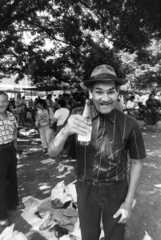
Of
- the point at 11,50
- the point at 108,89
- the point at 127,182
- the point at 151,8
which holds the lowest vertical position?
the point at 127,182

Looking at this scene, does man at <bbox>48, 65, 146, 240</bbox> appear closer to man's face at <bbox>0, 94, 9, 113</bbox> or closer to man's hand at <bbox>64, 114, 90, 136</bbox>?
man's hand at <bbox>64, 114, 90, 136</bbox>

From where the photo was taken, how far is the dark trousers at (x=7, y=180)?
295cm

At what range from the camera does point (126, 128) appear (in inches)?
56.6

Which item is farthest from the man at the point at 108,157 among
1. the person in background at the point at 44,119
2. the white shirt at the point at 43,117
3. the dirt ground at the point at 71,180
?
the white shirt at the point at 43,117

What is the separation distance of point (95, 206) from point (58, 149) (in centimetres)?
55

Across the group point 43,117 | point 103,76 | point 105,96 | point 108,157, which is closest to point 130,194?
point 108,157

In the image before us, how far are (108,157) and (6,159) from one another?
2.11 metres

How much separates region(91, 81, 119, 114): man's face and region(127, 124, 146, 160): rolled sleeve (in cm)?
26

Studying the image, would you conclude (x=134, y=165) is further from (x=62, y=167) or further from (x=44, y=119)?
(x=44, y=119)

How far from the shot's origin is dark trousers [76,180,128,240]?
4.86ft

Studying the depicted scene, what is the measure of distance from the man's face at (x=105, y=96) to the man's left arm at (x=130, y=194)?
1.61 ft

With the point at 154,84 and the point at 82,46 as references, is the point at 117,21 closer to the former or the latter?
the point at 82,46

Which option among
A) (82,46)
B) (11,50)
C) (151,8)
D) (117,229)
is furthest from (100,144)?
(11,50)

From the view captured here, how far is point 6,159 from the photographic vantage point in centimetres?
300
